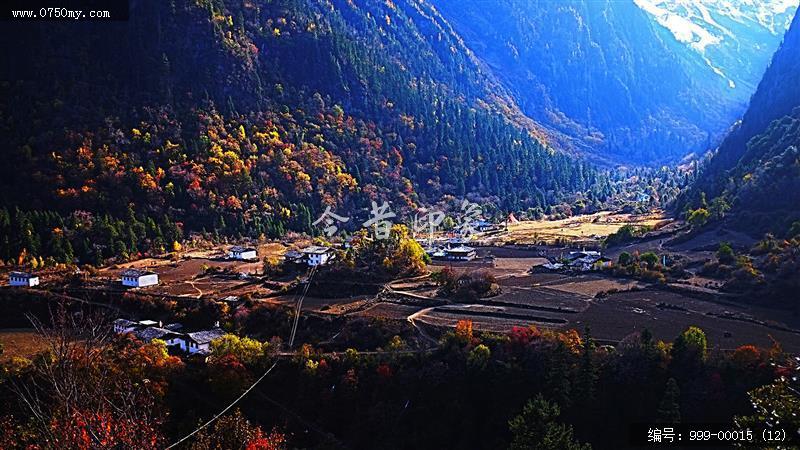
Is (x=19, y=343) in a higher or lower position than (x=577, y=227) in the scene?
lower

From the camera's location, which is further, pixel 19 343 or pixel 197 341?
pixel 19 343

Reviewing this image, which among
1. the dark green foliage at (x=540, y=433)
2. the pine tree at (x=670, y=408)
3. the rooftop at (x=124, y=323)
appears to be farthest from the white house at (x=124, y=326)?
the pine tree at (x=670, y=408)

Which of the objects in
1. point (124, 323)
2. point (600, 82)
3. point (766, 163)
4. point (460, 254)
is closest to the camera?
point (124, 323)

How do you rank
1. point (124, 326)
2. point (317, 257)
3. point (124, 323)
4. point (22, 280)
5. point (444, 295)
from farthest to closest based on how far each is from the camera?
point (317, 257)
point (22, 280)
point (444, 295)
point (124, 323)
point (124, 326)

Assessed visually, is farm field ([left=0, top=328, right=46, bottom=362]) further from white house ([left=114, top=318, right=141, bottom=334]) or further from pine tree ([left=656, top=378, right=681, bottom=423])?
pine tree ([left=656, top=378, right=681, bottom=423])

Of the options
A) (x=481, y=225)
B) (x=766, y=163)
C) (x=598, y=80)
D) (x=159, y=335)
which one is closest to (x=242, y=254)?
(x=159, y=335)

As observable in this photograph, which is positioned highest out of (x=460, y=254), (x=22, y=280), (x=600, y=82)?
(x=600, y=82)

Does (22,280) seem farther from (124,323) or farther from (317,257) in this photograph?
(317,257)
